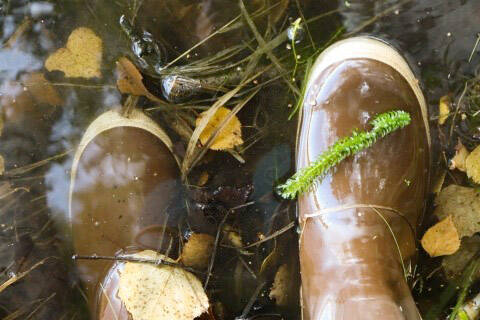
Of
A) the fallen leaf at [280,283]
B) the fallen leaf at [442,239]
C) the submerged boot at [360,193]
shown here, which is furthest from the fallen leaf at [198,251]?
the fallen leaf at [442,239]

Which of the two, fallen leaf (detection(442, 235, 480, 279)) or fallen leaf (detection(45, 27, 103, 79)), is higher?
fallen leaf (detection(45, 27, 103, 79))

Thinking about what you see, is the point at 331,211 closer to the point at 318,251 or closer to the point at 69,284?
the point at 318,251

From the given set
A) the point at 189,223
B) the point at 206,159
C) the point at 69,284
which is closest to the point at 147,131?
the point at 206,159

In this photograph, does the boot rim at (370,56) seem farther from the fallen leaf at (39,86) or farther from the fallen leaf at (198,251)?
the fallen leaf at (39,86)

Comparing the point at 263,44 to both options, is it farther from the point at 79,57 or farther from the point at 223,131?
the point at 79,57

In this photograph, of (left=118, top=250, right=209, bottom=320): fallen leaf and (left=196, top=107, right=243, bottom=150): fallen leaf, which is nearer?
(left=118, top=250, right=209, bottom=320): fallen leaf

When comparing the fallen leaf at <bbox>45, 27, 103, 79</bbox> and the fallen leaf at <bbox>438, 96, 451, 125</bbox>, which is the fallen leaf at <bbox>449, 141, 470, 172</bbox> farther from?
the fallen leaf at <bbox>45, 27, 103, 79</bbox>

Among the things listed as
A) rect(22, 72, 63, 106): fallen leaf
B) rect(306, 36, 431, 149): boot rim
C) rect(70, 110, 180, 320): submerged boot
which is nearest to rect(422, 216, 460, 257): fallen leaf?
rect(306, 36, 431, 149): boot rim
